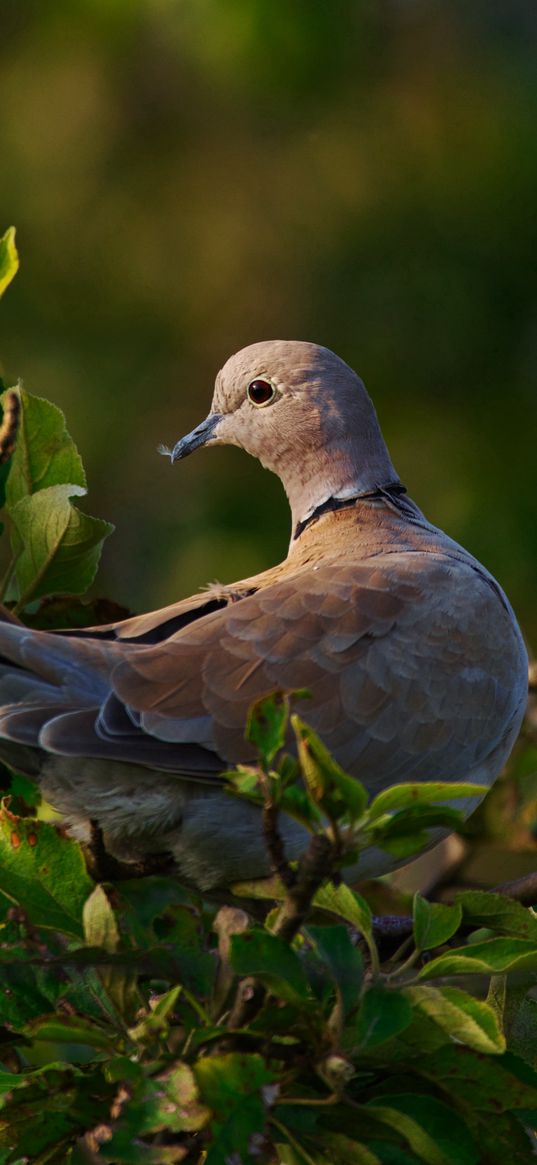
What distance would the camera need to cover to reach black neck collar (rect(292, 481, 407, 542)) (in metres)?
3.60

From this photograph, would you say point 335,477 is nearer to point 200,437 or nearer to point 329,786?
point 200,437

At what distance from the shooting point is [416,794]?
66.0 inches

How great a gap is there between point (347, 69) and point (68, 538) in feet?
23.9

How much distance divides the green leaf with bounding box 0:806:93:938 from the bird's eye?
1846mm

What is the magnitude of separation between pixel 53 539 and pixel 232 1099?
1.20m

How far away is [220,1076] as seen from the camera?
5.79 feet

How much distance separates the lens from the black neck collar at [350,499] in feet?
11.8

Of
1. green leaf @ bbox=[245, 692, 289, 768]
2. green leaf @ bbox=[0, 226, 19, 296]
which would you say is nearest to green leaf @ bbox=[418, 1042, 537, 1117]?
green leaf @ bbox=[245, 692, 289, 768]

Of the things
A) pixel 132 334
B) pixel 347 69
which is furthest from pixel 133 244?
pixel 347 69

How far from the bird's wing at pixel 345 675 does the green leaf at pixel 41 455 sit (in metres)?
0.35

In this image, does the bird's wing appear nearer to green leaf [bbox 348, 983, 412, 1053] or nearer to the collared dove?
the collared dove

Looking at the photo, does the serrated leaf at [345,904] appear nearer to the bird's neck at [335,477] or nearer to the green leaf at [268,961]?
the green leaf at [268,961]

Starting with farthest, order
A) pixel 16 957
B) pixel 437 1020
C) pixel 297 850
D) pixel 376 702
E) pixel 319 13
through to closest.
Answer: pixel 319 13 → pixel 376 702 → pixel 297 850 → pixel 16 957 → pixel 437 1020

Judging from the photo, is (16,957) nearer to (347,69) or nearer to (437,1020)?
(437,1020)
